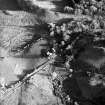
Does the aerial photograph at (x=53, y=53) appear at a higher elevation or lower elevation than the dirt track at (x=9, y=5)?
lower

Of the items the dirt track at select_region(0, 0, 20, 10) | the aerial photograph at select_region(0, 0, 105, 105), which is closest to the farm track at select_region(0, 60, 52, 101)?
the aerial photograph at select_region(0, 0, 105, 105)

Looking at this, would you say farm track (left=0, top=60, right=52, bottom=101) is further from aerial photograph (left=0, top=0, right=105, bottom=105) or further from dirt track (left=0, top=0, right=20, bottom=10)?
dirt track (left=0, top=0, right=20, bottom=10)

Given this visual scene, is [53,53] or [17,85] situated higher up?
[53,53]

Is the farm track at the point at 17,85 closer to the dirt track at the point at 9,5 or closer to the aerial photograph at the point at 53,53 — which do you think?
the aerial photograph at the point at 53,53

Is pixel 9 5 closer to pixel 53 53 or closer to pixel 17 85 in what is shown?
pixel 53 53

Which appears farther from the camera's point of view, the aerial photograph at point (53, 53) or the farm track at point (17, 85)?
the farm track at point (17, 85)

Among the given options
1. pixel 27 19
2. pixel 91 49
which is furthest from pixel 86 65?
pixel 27 19

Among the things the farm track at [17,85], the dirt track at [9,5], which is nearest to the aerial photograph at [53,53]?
the farm track at [17,85]

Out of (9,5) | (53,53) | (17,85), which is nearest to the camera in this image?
(17,85)

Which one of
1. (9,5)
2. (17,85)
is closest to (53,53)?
(17,85)
